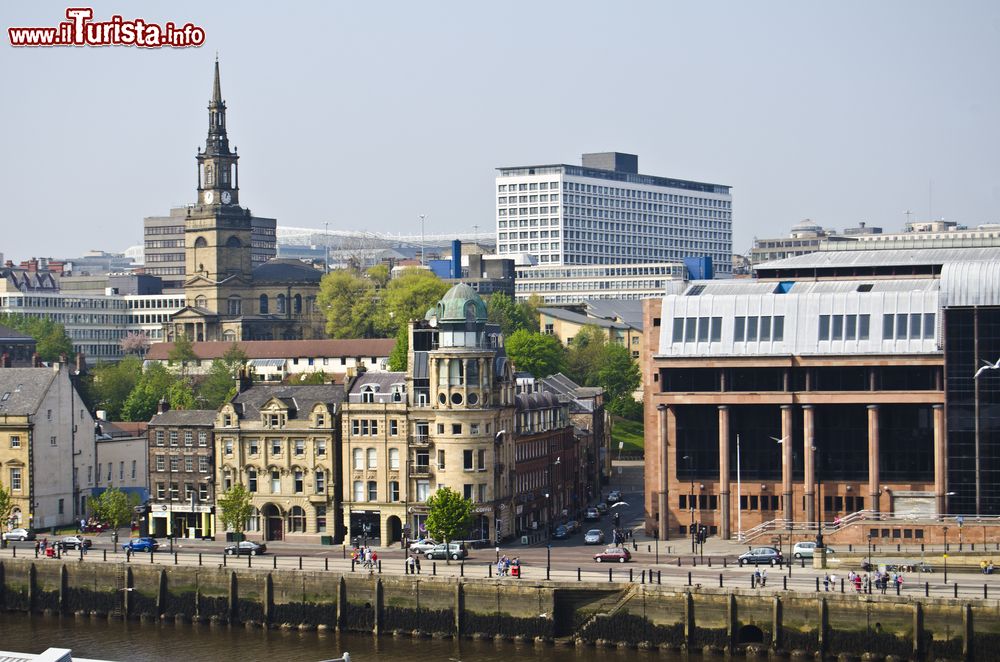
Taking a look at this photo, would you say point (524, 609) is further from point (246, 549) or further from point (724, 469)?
point (724, 469)

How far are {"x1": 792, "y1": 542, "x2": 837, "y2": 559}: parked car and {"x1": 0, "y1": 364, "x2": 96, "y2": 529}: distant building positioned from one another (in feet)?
189

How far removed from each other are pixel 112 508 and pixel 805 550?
1972 inches

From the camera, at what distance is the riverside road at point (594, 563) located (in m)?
110

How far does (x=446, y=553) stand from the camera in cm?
12594

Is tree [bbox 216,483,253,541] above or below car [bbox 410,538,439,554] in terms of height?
above

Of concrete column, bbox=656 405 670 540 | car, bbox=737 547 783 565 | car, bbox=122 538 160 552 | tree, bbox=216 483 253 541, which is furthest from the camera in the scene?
concrete column, bbox=656 405 670 540

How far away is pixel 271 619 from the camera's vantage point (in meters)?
117

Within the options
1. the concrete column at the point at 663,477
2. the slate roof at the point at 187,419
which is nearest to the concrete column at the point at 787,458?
the concrete column at the point at 663,477

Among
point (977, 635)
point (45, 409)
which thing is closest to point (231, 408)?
point (45, 409)

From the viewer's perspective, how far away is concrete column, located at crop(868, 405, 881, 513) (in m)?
130

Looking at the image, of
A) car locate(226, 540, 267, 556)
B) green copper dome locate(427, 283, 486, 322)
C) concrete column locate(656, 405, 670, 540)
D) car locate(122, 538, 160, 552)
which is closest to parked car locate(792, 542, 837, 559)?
concrete column locate(656, 405, 670, 540)

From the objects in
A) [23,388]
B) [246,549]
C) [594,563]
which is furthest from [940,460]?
[23,388]

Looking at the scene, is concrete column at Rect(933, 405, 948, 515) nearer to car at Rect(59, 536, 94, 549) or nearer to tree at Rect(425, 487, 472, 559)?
tree at Rect(425, 487, 472, 559)

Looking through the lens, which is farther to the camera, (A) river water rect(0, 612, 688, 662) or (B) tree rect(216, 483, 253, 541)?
(B) tree rect(216, 483, 253, 541)
